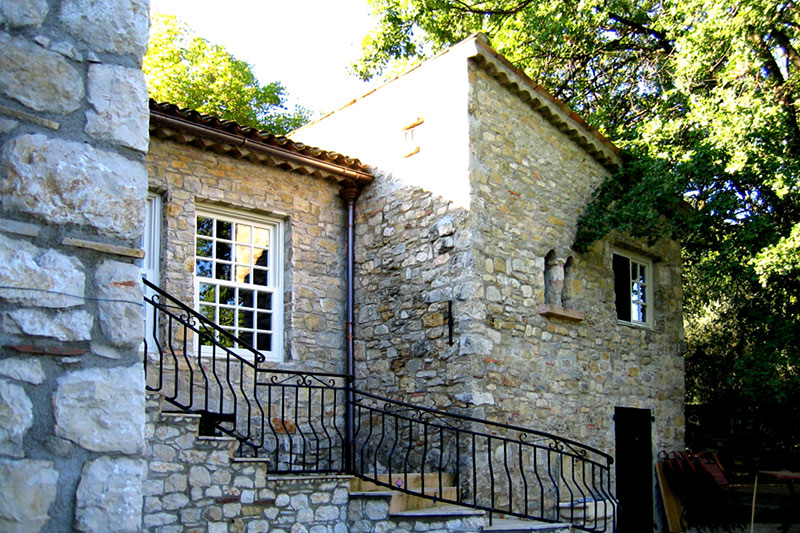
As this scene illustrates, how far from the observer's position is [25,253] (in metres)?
1.99

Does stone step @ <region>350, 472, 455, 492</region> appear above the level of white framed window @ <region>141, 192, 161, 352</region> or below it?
below

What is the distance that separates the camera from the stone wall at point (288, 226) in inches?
303

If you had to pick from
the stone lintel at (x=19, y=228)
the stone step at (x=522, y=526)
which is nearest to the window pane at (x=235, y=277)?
the stone step at (x=522, y=526)

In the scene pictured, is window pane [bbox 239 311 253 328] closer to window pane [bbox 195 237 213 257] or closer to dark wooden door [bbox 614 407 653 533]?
window pane [bbox 195 237 213 257]

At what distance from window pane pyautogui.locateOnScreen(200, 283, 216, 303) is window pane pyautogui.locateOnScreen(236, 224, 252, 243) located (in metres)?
0.65

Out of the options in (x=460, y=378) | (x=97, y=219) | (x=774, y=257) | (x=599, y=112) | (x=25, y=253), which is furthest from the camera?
(x=599, y=112)

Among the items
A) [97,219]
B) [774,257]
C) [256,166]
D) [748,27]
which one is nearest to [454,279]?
[256,166]

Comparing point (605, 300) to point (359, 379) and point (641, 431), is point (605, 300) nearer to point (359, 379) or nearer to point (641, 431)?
point (641, 431)

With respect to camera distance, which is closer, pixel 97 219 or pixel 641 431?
pixel 97 219

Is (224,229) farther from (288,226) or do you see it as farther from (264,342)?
(264,342)

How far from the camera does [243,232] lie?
335 inches

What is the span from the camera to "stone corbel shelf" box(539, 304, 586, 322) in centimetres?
855

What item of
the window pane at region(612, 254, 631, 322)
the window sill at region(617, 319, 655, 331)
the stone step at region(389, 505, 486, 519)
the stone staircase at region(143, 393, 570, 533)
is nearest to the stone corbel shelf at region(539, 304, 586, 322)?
the window sill at region(617, 319, 655, 331)

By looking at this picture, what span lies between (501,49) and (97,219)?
12069mm
